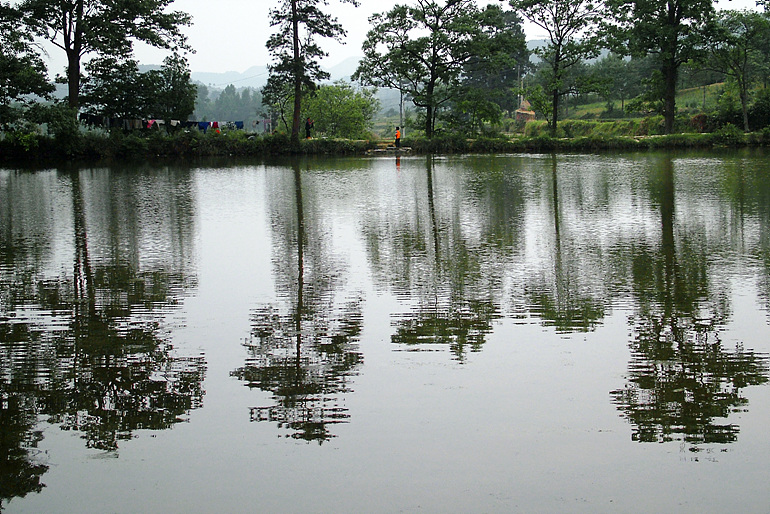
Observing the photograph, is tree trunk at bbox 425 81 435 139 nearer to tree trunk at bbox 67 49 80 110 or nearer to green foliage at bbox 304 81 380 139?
green foliage at bbox 304 81 380 139

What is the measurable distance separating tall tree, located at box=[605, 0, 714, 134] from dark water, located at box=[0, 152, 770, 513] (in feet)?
121

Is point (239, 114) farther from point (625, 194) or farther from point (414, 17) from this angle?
point (625, 194)

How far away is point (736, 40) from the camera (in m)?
45.8

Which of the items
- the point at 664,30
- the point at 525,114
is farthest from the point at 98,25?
the point at 525,114

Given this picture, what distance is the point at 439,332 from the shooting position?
6465 mm

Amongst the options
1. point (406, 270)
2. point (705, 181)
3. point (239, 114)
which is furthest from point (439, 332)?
point (239, 114)

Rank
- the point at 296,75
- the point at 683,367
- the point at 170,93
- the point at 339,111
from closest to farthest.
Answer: the point at 683,367 → the point at 296,75 → the point at 170,93 → the point at 339,111

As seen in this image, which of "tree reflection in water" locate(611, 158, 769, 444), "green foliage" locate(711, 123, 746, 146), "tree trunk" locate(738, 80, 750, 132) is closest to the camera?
"tree reflection in water" locate(611, 158, 769, 444)

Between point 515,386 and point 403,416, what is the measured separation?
94cm

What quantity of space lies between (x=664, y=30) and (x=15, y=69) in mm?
36670

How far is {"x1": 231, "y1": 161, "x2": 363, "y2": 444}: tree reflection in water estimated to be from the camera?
473 cm

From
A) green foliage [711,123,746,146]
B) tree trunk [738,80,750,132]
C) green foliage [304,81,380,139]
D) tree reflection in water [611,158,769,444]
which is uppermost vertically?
green foliage [304,81,380,139]

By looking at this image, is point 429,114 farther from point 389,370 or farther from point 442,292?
point 389,370

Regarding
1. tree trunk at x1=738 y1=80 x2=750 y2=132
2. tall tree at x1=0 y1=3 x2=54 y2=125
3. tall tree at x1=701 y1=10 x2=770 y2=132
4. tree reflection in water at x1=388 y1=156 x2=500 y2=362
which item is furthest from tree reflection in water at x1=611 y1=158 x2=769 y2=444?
tree trunk at x1=738 y1=80 x2=750 y2=132
